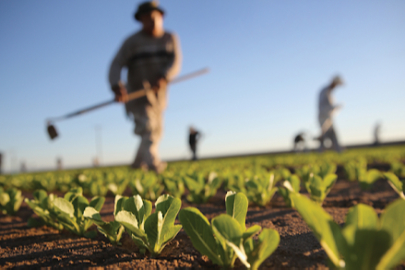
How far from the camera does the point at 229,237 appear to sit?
2.77 ft

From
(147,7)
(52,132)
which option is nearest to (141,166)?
(52,132)

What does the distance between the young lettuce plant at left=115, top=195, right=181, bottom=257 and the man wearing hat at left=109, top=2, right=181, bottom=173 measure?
165 inches

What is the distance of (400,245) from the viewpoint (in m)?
0.58

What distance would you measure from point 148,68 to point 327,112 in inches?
288

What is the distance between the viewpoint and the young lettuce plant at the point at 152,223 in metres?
0.99

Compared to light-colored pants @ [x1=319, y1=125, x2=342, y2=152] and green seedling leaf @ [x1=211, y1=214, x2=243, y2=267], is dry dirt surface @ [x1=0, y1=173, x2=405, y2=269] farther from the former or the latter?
light-colored pants @ [x1=319, y1=125, x2=342, y2=152]

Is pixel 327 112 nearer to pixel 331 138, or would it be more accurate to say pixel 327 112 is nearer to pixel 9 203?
pixel 331 138

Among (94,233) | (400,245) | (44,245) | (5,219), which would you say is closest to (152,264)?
(94,233)

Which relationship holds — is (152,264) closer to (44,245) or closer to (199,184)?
(44,245)

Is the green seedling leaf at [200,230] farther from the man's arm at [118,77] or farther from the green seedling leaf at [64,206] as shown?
the man's arm at [118,77]

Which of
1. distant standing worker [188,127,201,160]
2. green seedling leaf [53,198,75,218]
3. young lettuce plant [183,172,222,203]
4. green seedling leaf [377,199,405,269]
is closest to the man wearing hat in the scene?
young lettuce plant [183,172,222,203]

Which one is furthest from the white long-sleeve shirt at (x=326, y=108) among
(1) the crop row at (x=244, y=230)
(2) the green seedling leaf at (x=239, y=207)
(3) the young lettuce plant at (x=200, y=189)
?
(2) the green seedling leaf at (x=239, y=207)

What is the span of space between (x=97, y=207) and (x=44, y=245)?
0.30 metres

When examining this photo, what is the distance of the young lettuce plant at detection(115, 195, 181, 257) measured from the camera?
0.99 meters
